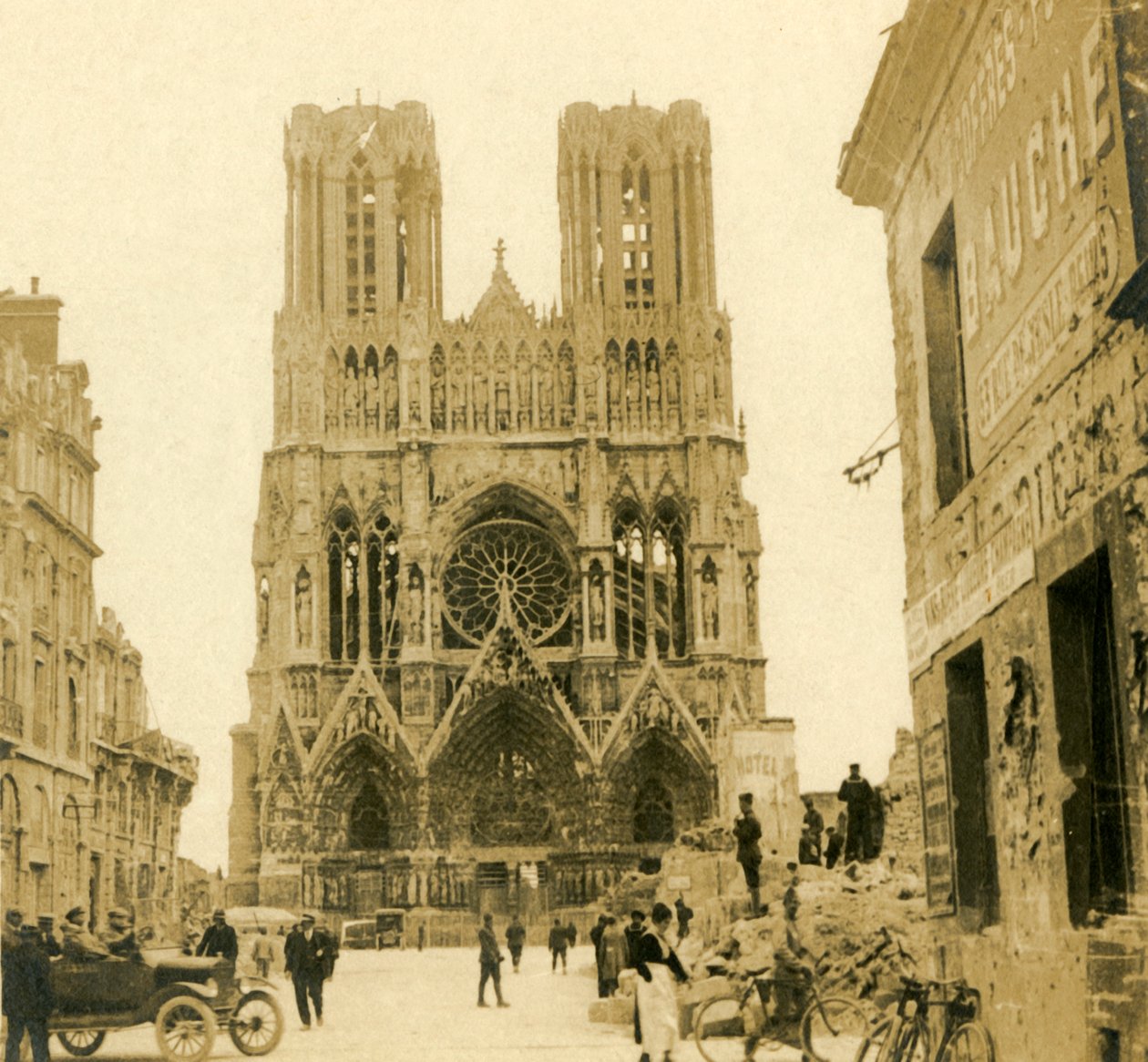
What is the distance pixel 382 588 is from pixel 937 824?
108 ft

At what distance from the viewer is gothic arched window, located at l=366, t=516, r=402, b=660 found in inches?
1841

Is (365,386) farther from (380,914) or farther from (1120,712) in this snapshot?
(1120,712)

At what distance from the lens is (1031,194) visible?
1162 cm

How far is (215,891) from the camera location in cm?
5047

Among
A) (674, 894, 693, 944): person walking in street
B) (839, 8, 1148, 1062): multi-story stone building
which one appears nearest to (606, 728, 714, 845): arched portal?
(674, 894, 693, 944): person walking in street

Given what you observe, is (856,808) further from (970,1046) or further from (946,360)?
(970,1046)

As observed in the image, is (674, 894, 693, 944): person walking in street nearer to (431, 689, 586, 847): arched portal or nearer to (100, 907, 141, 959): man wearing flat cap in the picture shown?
(100, 907, 141, 959): man wearing flat cap

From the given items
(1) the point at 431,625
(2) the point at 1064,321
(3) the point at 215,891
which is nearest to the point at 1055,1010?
(2) the point at 1064,321

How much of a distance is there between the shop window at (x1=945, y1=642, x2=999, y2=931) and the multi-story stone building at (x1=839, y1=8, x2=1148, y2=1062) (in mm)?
18

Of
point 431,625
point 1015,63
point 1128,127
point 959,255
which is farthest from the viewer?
point 431,625

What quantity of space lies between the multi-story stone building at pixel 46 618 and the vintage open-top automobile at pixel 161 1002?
1027cm

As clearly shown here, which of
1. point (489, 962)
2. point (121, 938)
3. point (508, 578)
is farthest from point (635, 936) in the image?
point (508, 578)

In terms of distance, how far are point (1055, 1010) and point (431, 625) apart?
35.8 meters

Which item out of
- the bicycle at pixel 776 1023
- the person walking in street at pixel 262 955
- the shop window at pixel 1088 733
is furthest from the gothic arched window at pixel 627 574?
the shop window at pixel 1088 733
